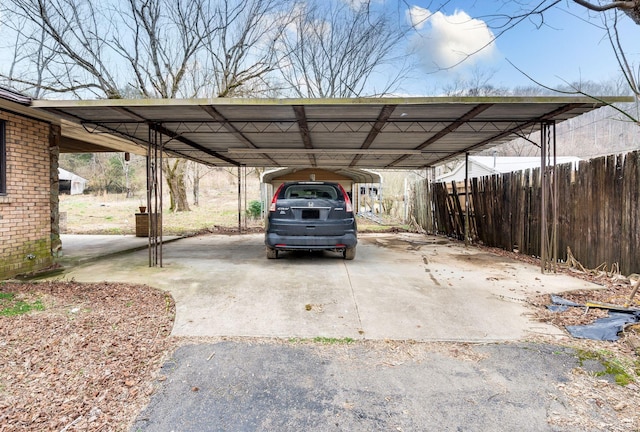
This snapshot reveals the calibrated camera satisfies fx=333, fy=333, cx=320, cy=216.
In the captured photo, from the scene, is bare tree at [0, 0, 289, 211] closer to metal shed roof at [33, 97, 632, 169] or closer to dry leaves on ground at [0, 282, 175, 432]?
metal shed roof at [33, 97, 632, 169]

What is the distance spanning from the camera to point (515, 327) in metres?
3.29

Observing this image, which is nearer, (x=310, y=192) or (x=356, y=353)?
(x=356, y=353)

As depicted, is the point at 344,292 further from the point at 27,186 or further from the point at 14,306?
the point at 27,186

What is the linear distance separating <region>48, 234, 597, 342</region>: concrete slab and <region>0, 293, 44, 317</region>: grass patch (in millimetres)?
1084

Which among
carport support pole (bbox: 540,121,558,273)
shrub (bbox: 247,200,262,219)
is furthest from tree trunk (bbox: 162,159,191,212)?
carport support pole (bbox: 540,121,558,273)

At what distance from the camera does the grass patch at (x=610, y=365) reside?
237cm

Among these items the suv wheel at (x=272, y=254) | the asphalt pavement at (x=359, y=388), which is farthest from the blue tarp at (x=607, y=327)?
the suv wheel at (x=272, y=254)

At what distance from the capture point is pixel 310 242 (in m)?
5.84

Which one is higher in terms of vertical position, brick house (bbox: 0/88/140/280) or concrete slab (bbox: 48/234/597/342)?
brick house (bbox: 0/88/140/280)

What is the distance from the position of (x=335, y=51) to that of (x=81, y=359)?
16309 mm

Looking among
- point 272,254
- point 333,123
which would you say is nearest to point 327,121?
point 333,123

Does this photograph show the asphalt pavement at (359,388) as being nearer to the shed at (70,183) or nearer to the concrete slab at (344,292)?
the concrete slab at (344,292)

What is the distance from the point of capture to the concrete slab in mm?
3244

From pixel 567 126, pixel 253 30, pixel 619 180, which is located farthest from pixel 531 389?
pixel 567 126
